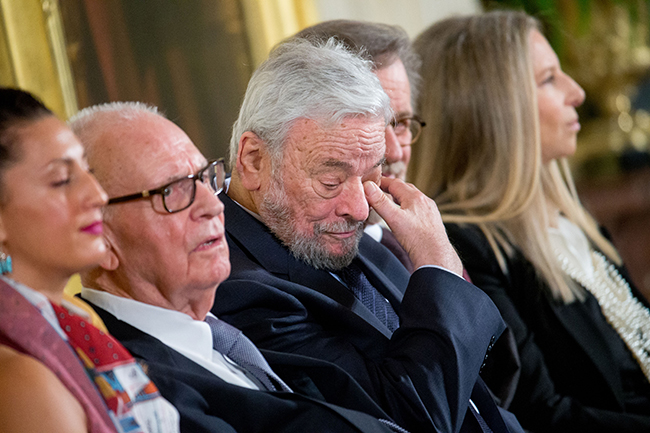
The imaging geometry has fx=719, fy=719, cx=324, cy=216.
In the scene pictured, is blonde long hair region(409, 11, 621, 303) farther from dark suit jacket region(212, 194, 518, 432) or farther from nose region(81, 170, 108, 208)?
nose region(81, 170, 108, 208)

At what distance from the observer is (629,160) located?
564 centimetres

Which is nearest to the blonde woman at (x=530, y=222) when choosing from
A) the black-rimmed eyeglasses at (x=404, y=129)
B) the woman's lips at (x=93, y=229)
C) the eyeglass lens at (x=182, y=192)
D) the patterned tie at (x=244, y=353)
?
the black-rimmed eyeglasses at (x=404, y=129)

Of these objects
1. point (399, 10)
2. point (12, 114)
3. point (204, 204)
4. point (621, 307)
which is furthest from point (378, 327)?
point (399, 10)

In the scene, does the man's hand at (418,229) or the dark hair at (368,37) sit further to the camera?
the dark hair at (368,37)

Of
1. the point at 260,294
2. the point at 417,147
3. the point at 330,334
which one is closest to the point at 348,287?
the point at 330,334

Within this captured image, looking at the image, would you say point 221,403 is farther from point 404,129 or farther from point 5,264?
point 404,129

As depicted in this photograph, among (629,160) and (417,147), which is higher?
(417,147)

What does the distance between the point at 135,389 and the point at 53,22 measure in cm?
188

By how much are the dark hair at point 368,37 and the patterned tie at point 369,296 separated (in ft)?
2.36

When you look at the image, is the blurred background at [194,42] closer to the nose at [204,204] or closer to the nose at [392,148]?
the nose at [392,148]

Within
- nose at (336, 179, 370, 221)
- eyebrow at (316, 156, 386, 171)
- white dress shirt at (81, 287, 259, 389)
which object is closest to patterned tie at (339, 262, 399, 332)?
nose at (336, 179, 370, 221)

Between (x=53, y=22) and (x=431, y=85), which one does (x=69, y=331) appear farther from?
(x=431, y=85)

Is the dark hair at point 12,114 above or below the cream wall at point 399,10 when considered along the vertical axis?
above

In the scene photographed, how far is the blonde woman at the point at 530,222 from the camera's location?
8.77 feet
